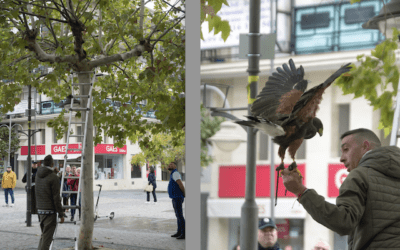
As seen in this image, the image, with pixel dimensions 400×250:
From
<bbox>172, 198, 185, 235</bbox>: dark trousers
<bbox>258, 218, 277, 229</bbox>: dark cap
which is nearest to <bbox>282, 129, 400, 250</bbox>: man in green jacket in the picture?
<bbox>258, 218, 277, 229</bbox>: dark cap

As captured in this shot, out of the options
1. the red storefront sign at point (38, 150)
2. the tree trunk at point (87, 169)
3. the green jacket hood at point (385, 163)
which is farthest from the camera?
the tree trunk at point (87, 169)

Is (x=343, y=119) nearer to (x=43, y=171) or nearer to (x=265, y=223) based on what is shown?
(x=265, y=223)

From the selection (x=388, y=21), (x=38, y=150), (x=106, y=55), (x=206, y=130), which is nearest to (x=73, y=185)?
(x=38, y=150)

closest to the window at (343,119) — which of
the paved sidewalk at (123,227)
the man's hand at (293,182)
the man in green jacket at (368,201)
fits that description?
the man in green jacket at (368,201)

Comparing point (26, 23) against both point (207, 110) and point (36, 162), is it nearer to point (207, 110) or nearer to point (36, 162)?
point (36, 162)

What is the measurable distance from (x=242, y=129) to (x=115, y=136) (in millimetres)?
2650

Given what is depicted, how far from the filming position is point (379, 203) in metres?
1.15

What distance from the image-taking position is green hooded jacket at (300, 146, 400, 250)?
1080 mm

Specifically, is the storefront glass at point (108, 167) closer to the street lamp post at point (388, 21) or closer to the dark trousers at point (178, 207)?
the dark trousers at point (178, 207)

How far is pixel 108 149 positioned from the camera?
3.90 m

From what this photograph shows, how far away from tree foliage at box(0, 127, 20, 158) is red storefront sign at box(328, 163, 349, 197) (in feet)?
8.22

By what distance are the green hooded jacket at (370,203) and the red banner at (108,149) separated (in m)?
2.70

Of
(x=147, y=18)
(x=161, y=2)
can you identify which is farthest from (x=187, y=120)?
(x=147, y=18)

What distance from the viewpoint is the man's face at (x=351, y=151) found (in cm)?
134
